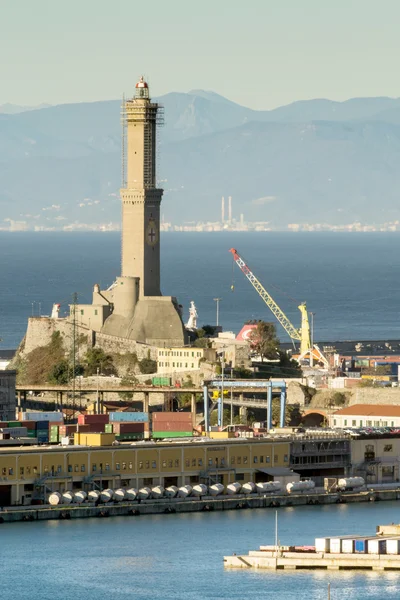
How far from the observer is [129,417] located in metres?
94.4

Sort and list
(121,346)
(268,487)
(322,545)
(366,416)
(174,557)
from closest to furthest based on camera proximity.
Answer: (322,545) < (174,557) < (268,487) < (366,416) < (121,346)

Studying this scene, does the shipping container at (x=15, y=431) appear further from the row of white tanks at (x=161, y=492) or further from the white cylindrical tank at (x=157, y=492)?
the white cylindrical tank at (x=157, y=492)

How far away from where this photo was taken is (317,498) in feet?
261

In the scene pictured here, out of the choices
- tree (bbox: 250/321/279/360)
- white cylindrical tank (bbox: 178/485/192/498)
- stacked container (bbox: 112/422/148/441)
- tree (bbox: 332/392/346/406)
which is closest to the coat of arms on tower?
tree (bbox: 250/321/279/360)

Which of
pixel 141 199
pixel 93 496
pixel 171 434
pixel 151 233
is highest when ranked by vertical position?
pixel 141 199

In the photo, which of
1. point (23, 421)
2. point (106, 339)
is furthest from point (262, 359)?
point (23, 421)

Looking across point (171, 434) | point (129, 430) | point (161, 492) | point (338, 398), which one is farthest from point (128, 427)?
point (338, 398)

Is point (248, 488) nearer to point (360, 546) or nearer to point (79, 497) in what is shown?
point (79, 497)

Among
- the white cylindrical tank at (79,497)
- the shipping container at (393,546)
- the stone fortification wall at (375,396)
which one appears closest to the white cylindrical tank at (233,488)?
the white cylindrical tank at (79,497)

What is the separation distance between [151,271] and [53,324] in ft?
21.2

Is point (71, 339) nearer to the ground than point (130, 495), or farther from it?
farther from it

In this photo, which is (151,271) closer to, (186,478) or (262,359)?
(262,359)

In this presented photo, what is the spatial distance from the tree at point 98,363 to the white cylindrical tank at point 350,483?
32.5 m

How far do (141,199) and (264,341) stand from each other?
1113 cm
